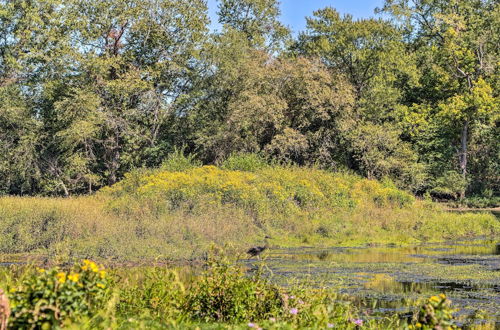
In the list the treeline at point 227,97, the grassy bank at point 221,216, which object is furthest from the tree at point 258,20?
the grassy bank at point 221,216

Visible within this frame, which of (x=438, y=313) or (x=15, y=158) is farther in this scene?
(x=15, y=158)

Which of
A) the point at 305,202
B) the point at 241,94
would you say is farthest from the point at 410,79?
the point at 305,202

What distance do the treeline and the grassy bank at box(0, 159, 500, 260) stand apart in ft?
19.8

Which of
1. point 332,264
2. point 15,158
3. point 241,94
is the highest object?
point 241,94

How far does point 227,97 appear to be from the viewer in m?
40.6

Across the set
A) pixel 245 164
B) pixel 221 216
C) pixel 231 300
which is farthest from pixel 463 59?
pixel 231 300

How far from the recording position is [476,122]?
137 feet

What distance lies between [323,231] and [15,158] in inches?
881

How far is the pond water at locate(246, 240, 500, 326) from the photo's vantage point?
477 inches

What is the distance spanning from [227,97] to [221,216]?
19897 mm

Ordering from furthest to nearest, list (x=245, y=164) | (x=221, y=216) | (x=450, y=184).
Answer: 1. (x=450, y=184)
2. (x=245, y=164)
3. (x=221, y=216)

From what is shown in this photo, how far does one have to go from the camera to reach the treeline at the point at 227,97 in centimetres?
3662

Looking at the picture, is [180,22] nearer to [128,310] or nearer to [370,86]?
[370,86]

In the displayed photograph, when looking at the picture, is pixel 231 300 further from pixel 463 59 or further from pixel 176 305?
pixel 463 59
